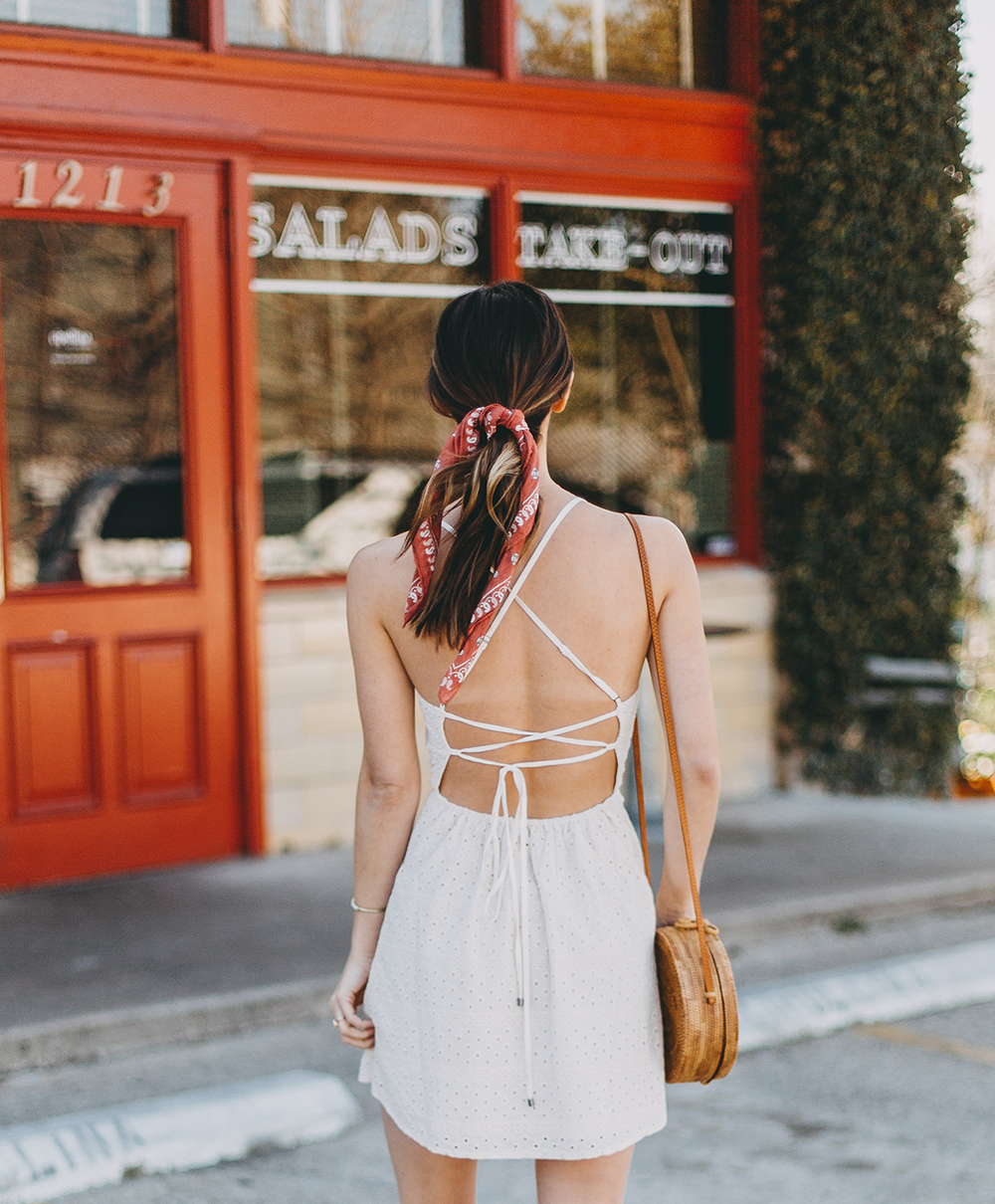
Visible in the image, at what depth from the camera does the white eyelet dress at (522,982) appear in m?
1.96

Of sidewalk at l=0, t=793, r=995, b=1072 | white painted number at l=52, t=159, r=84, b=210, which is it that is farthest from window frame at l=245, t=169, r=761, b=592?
white painted number at l=52, t=159, r=84, b=210

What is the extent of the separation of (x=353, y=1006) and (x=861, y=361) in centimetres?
545

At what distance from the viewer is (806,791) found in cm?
720

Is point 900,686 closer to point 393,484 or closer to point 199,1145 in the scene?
point 393,484

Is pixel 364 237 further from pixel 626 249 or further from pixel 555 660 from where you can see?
pixel 555 660

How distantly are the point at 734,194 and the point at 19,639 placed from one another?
13.5ft

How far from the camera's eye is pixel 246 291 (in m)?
5.82

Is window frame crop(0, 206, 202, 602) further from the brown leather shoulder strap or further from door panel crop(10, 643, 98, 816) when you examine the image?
the brown leather shoulder strap

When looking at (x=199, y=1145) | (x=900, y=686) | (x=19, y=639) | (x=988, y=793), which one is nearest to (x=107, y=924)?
(x=19, y=639)

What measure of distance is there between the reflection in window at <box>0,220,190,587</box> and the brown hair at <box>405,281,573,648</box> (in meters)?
3.97

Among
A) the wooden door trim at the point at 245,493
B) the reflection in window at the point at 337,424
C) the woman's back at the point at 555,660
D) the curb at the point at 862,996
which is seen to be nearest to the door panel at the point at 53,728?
the wooden door trim at the point at 245,493

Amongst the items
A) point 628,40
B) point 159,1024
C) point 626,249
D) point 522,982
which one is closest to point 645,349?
point 626,249

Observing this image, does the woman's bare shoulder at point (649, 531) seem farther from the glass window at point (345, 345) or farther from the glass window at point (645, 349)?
the glass window at point (645, 349)

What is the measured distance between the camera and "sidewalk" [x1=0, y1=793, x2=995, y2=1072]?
428cm
